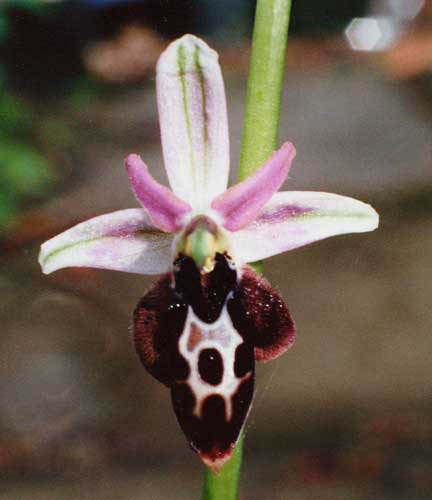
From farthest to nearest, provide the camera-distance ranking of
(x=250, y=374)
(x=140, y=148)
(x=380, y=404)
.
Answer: (x=140, y=148) → (x=380, y=404) → (x=250, y=374)

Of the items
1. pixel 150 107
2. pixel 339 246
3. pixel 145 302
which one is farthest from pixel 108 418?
pixel 150 107

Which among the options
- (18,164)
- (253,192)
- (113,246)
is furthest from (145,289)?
(18,164)

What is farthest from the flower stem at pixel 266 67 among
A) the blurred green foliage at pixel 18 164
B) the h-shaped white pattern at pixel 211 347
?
the blurred green foliage at pixel 18 164

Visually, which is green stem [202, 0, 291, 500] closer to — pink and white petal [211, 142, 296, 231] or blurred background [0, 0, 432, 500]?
pink and white petal [211, 142, 296, 231]

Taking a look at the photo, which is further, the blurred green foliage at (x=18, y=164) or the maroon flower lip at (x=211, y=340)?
the blurred green foliage at (x=18, y=164)

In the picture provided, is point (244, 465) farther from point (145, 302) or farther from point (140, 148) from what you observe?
point (140, 148)

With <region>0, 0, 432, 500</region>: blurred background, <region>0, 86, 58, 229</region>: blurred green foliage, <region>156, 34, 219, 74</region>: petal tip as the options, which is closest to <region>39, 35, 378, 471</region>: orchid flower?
<region>156, 34, 219, 74</region>: petal tip

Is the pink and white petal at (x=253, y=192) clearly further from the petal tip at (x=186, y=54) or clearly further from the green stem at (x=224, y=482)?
the green stem at (x=224, y=482)

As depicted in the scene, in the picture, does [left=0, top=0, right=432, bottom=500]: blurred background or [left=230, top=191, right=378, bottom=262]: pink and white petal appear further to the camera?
[left=0, top=0, right=432, bottom=500]: blurred background
